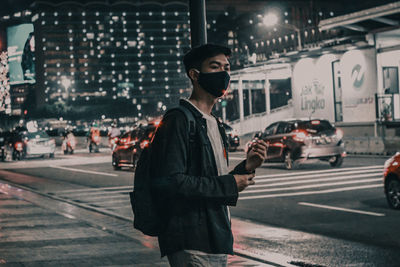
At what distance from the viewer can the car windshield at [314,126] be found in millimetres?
22797

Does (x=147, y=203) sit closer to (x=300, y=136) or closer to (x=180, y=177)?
(x=180, y=177)

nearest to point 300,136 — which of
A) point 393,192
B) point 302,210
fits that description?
point 302,210

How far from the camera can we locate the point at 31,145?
129 feet

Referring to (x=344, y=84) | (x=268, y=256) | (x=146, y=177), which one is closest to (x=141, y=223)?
(x=146, y=177)

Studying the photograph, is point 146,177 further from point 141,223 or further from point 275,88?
point 275,88

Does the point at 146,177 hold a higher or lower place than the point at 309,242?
higher

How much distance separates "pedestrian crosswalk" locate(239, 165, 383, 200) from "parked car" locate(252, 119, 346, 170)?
802mm

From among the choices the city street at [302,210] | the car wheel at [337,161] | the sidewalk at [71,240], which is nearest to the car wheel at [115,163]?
the city street at [302,210]

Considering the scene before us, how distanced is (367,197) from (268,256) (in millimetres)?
6574

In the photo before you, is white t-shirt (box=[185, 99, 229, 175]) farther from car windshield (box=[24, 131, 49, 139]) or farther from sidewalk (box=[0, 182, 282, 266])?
car windshield (box=[24, 131, 49, 139])

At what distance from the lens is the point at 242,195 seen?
1638 centimetres

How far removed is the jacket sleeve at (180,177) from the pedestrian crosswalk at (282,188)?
954 cm

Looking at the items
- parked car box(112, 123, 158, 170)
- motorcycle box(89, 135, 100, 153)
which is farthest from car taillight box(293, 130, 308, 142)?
motorcycle box(89, 135, 100, 153)

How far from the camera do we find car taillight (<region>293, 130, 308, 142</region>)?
22484 millimetres
